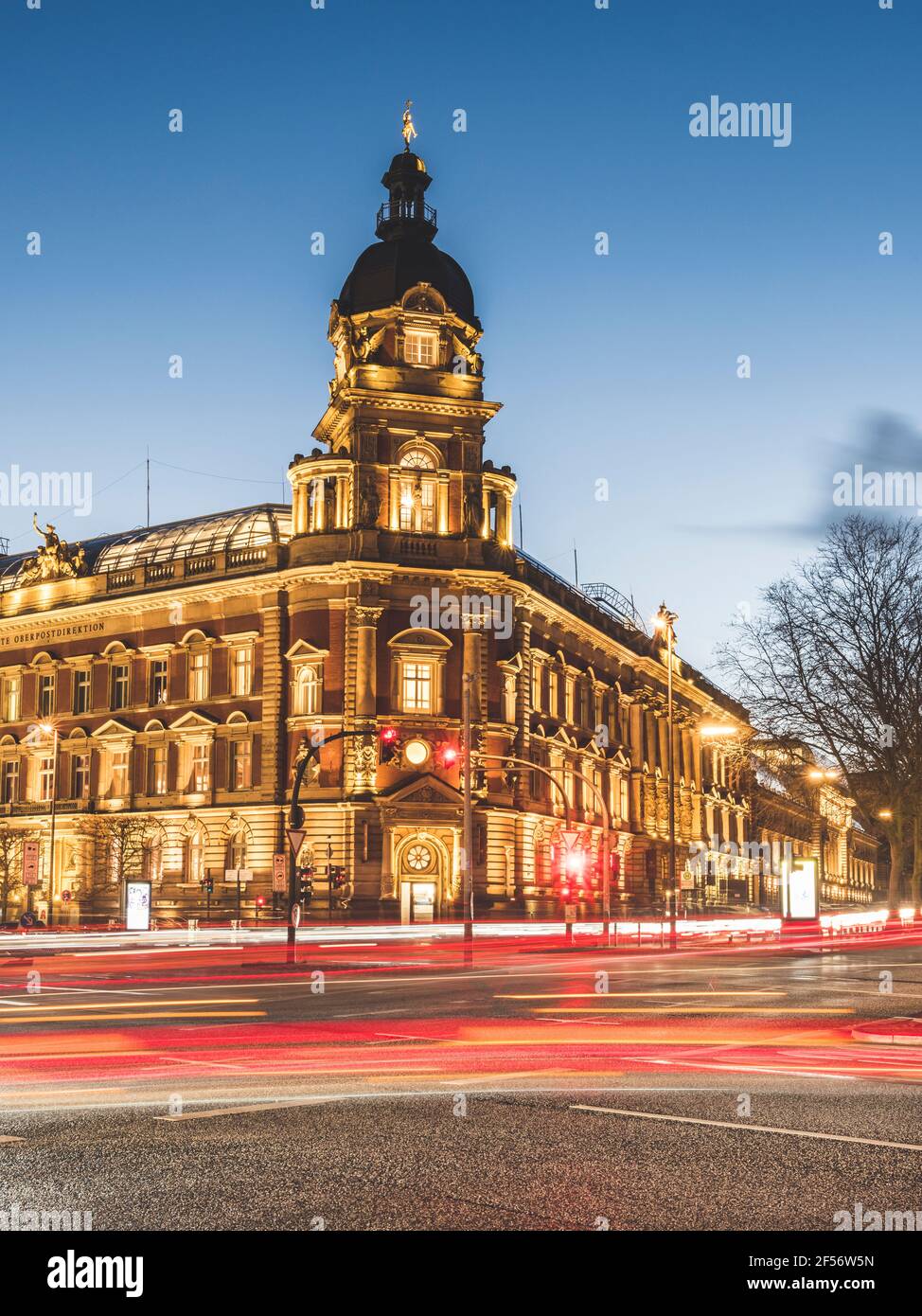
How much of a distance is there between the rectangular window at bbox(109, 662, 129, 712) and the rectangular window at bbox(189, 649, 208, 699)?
4.61 metres

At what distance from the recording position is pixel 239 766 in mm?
62812

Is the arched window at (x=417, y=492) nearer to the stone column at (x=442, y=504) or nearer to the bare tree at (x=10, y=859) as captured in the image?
the stone column at (x=442, y=504)

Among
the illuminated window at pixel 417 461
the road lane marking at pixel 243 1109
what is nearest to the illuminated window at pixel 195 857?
the illuminated window at pixel 417 461

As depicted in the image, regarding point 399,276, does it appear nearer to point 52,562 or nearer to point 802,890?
point 52,562

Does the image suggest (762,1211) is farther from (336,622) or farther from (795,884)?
(336,622)

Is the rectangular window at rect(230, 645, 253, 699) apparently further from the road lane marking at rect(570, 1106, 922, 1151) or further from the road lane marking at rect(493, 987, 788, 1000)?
Answer: the road lane marking at rect(570, 1106, 922, 1151)

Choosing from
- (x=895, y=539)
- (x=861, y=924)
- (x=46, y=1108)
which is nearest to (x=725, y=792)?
(x=861, y=924)

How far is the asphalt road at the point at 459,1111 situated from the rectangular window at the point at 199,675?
4175cm

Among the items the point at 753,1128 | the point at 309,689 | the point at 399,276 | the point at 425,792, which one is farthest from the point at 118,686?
the point at 753,1128

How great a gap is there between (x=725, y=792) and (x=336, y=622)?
62.3 m

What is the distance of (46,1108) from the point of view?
11383mm

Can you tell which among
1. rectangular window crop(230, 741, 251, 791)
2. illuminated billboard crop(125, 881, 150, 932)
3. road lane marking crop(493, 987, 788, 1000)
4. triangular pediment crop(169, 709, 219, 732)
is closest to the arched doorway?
rectangular window crop(230, 741, 251, 791)

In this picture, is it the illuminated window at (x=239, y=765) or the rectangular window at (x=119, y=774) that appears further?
the rectangular window at (x=119, y=774)

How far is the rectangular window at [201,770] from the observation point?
63.6m
